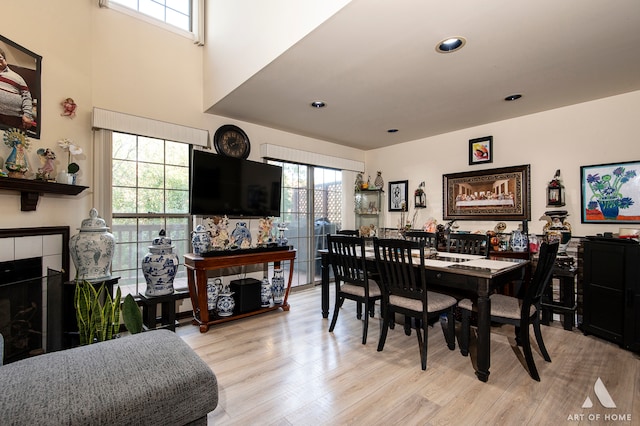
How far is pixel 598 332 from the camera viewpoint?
109 inches

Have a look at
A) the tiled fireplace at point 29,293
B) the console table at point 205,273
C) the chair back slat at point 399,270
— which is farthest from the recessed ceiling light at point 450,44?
the tiled fireplace at point 29,293

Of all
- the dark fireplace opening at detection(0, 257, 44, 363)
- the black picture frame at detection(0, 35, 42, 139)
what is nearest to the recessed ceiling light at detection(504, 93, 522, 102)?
the black picture frame at detection(0, 35, 42, 139)

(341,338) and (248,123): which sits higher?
(248,123)

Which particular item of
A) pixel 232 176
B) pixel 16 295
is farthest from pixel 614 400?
pixel 16 295

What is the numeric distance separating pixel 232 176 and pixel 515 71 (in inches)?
116

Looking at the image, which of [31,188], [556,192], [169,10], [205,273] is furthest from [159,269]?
[556,192]

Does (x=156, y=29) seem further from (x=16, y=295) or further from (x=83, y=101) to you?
(x=16, y=295)

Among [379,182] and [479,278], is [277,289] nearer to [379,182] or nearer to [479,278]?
[479,278]

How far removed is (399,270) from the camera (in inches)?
95.7

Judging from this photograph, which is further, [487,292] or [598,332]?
[598,332]

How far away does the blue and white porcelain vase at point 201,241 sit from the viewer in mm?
3111

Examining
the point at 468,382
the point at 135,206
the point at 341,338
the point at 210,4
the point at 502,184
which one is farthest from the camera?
the point at 502,184

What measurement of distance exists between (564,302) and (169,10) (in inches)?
206

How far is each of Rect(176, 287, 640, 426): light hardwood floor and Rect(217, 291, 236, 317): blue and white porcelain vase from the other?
0.67ft
